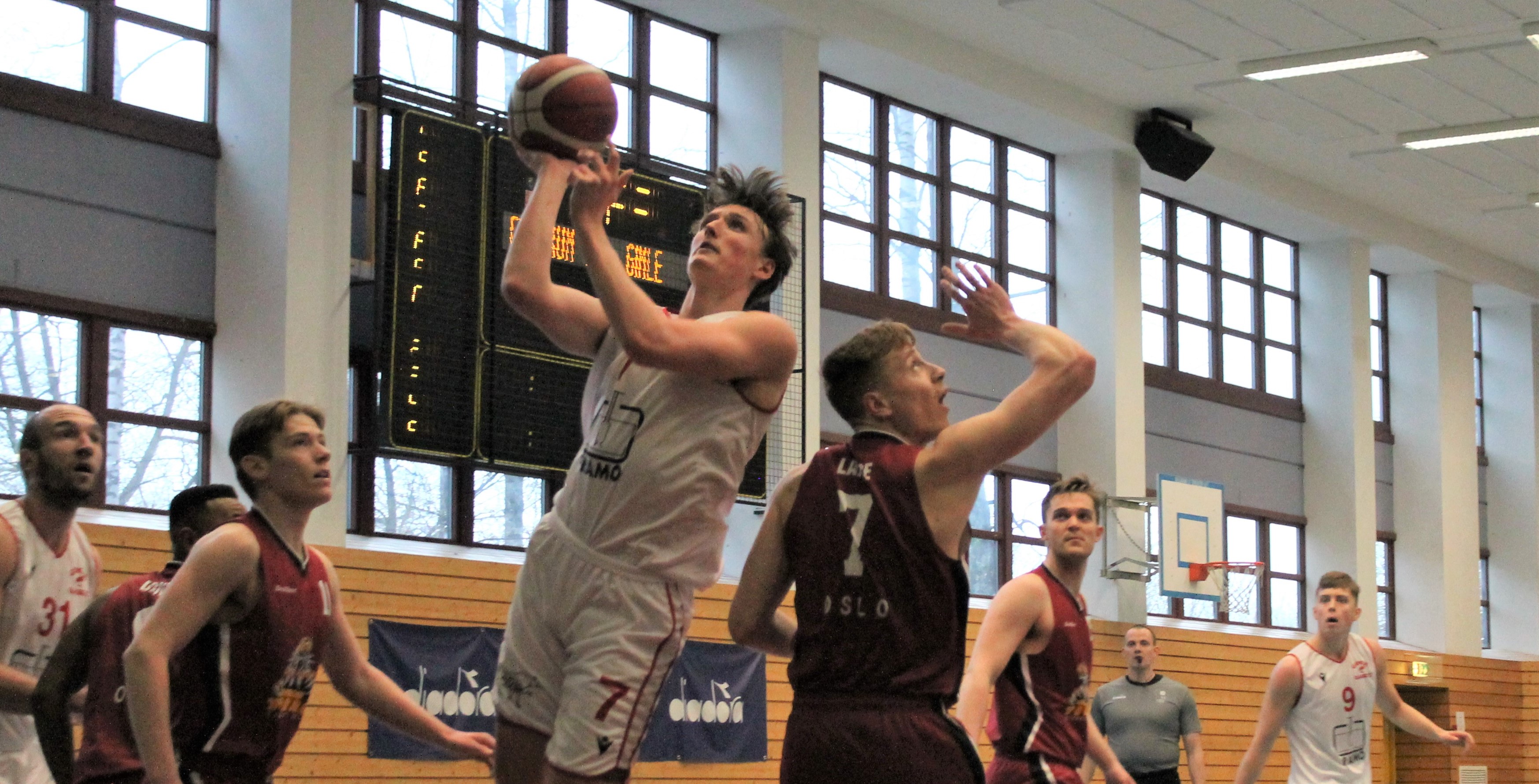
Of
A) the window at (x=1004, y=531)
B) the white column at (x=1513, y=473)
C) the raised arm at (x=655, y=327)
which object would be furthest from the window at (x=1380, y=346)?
the raised arm at (x=655, y=327)

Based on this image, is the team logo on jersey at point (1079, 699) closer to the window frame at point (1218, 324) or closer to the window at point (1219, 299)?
the window frame at point (1218, 324)

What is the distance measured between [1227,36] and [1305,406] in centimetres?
640

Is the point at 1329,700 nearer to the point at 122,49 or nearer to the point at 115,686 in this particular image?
the point at 115,686

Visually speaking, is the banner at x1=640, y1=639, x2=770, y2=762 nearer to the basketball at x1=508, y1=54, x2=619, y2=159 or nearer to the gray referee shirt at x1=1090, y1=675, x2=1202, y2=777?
the gray referee shirt at x1=1090, y1=675, x2=1202, y2=777

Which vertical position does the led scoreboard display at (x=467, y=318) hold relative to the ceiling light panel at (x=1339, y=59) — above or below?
below

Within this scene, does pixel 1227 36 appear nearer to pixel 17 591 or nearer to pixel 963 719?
pixel 963 719

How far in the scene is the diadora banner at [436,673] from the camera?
938cm

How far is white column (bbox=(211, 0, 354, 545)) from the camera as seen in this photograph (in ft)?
30.7

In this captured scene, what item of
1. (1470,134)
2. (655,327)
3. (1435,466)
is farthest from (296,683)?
(1435,466)

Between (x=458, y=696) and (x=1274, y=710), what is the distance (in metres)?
4.55

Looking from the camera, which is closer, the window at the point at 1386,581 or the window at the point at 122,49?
the window at the point at 122,49

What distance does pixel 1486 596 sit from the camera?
68.1 feet

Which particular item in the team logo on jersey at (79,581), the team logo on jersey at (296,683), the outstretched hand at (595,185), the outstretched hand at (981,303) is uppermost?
the outstretched hand at (595,185)

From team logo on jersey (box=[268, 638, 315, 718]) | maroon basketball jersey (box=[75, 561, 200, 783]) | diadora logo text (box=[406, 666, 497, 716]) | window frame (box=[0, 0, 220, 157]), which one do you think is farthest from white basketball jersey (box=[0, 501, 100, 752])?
window frame (box=[0, 0, 220, 157])
